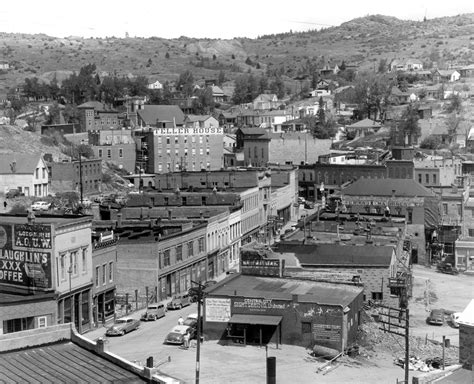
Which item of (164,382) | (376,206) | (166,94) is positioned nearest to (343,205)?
(376,206)

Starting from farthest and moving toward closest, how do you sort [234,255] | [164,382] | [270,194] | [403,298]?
1. [270,194]
2. [234,255]
3. [403,298]
4. [164,382]

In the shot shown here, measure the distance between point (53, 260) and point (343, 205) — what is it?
44.1 metres

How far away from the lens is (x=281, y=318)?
1861 inches

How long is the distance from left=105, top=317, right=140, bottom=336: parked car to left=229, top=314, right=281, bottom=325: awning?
217 inches

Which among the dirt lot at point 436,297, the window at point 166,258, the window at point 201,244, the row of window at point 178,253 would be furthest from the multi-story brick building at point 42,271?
the window at point 201,244

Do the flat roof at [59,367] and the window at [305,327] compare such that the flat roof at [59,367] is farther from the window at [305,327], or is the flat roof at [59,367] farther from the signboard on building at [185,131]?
the signboard on building at [185,131]

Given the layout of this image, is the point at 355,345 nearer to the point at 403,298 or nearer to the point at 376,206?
the point at 403,298

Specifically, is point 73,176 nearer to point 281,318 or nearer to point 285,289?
point 285,289

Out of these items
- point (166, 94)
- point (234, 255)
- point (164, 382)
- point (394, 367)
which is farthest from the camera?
point (166, 94)

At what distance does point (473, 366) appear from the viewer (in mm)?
30797

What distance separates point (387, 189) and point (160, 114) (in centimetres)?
6562

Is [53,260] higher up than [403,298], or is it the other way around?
→ [53,260]

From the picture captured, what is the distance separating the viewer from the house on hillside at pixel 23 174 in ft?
312

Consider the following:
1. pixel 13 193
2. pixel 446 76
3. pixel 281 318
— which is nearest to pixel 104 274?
pixel 281 318
